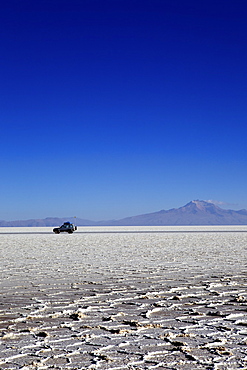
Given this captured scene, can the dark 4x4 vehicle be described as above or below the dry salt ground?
above

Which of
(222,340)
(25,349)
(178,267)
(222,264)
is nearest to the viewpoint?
(25,349)

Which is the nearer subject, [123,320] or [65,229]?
[123,320]

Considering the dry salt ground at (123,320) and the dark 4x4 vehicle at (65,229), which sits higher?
the dark 4x4 vehicle at (65,229)

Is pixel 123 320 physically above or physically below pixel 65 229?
below

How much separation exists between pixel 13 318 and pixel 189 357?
2418mm

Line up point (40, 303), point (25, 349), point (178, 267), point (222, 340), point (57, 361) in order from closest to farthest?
point (57, 361) < point (25, 349) < point (222, 340) < point (40, 303) < point (178, 267)

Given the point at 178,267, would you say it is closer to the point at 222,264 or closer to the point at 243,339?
the point at 222,264

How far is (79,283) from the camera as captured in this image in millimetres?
8766

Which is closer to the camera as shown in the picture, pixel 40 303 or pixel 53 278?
pixel 40 303

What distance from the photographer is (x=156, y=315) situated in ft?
18.9

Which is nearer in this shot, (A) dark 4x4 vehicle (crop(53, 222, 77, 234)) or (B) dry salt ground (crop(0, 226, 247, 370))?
(B) dry salt ground (crop(0, 226, 247, 370))

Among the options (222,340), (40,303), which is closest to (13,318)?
(40,303)

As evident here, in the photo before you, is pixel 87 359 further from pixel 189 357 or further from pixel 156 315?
pixel 156 315

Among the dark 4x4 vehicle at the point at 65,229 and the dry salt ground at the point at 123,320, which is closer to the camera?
the dry salt ground at the point at 123,320
